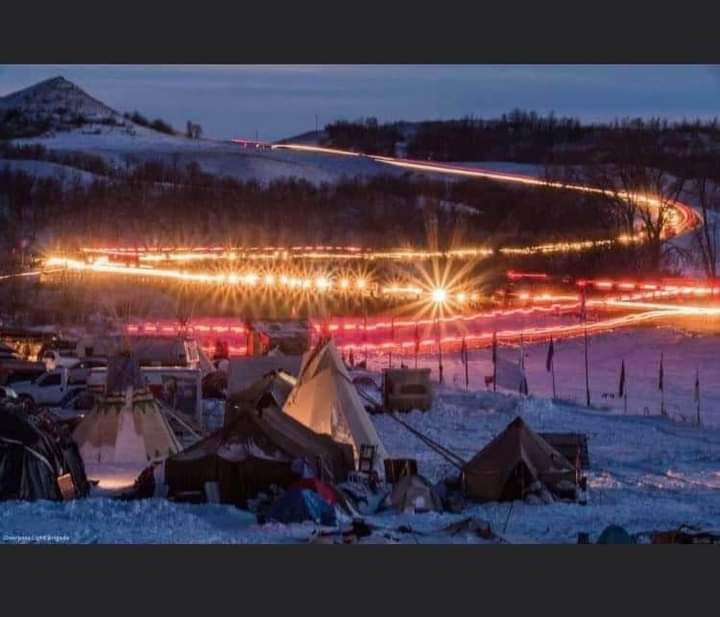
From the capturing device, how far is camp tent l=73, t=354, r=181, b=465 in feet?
35.6

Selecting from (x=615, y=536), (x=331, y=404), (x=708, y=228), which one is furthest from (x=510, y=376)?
(x=615, y=536)

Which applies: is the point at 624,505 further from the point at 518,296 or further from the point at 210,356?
the point at 518,296

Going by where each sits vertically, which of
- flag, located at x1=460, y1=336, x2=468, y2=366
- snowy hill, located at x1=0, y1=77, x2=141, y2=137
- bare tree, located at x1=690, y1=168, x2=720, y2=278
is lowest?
flag, located at x1=460, y1=336, x2=468, y2=366

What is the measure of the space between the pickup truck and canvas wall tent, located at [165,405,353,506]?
4979mm

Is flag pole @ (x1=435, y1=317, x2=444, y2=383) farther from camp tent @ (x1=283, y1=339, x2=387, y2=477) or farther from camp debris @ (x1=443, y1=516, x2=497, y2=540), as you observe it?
camp debris @ (x1=443, y1=516, x2=497, y2=540)

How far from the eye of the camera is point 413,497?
9.30 metres

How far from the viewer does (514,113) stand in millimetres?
11992

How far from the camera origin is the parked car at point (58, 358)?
16078 mm

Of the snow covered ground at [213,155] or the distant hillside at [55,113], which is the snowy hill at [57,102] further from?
the snow covered ground at [213,155]

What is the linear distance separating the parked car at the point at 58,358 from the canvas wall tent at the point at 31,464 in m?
5.94

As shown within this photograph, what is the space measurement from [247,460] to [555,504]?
2.13 metres

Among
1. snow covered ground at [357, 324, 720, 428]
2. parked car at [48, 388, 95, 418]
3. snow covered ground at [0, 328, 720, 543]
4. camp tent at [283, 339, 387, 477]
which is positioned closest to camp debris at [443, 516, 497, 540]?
snow covered ground at [0, 328, 720, 543]

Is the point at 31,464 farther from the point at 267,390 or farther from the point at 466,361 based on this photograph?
the point at 466,361

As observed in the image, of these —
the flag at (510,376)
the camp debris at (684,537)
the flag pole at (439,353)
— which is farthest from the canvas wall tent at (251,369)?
the camp debris at (684,537)
